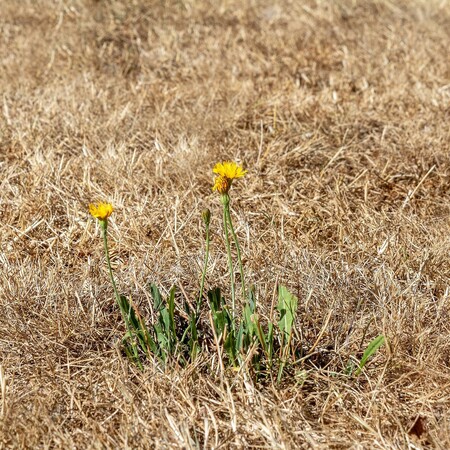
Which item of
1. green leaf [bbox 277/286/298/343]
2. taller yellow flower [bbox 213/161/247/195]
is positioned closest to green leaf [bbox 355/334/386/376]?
green leaf [bbox 277/286/298/343]

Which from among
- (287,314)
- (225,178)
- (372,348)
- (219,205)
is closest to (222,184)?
(225,178)

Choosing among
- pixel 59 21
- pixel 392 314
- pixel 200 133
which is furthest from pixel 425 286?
pixel 59 21

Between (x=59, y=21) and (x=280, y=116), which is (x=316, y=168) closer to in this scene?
(x=280, y=116)

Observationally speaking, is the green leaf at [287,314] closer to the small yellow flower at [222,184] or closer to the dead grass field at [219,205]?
the dead grass field at [219,205]

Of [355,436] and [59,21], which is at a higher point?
[355,436]

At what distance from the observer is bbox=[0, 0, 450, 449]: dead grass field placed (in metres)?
1.71

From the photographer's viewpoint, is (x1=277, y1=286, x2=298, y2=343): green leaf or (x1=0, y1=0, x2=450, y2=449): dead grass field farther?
(x1=277, y1=286, x2=298, y2=343): green leaf

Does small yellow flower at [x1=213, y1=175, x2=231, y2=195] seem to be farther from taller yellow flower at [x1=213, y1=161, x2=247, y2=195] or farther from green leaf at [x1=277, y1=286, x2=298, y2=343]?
green leaf at [x1=277, y1=286, x2=298, y2=343]

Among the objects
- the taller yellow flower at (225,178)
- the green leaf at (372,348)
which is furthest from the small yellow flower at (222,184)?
the green leaf at (372,348)

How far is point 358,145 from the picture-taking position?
9.97 feet

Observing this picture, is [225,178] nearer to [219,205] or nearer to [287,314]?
[287,314]

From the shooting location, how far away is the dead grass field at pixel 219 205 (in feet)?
5.61

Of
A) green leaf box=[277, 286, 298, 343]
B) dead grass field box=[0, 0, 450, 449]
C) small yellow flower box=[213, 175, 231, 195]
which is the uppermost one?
small yellow flower box=[213, 175, 231, 195]

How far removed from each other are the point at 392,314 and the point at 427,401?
0.91 feet
